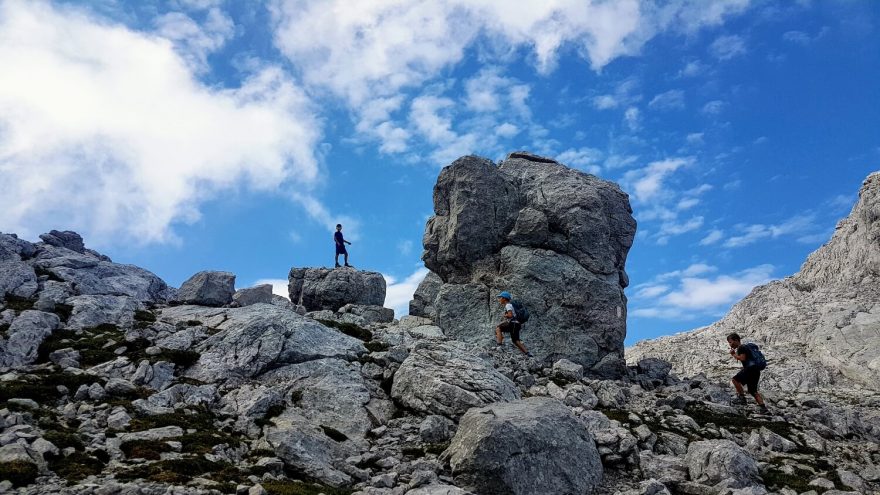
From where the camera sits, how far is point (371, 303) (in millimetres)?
44906

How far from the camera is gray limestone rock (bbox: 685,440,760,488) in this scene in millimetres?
19734

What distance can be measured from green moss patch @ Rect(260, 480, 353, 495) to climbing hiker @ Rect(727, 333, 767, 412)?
820 inches

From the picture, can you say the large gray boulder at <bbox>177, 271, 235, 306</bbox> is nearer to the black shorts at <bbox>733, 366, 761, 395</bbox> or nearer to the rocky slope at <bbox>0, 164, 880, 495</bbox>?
the rocky slope at <bbox>0, 164, 880, 495</bbox>

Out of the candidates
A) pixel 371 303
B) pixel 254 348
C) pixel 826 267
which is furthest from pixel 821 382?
pixel 254 348

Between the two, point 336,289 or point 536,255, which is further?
point 336,289

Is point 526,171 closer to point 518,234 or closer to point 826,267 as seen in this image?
point 518,234

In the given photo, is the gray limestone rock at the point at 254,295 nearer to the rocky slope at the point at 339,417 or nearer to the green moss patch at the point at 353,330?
the rocky slope at the point at 339,417

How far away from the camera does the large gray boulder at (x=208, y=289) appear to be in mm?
39031

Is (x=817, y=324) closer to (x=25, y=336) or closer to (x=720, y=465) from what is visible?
(x=720, y=465)

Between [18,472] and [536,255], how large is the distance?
2994 centimetres

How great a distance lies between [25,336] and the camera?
26.0 m

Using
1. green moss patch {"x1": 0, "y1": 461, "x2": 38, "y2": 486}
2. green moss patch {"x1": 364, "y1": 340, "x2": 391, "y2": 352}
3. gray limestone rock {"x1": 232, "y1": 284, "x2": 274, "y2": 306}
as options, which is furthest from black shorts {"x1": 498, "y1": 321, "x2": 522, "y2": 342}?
green moss patch {"x1": 0, "y1": 461, "x2": 38, "y2": 486}

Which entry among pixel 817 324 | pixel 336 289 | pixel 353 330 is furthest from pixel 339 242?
pixel 817 324

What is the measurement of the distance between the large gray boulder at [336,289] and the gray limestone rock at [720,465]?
91.3ft
